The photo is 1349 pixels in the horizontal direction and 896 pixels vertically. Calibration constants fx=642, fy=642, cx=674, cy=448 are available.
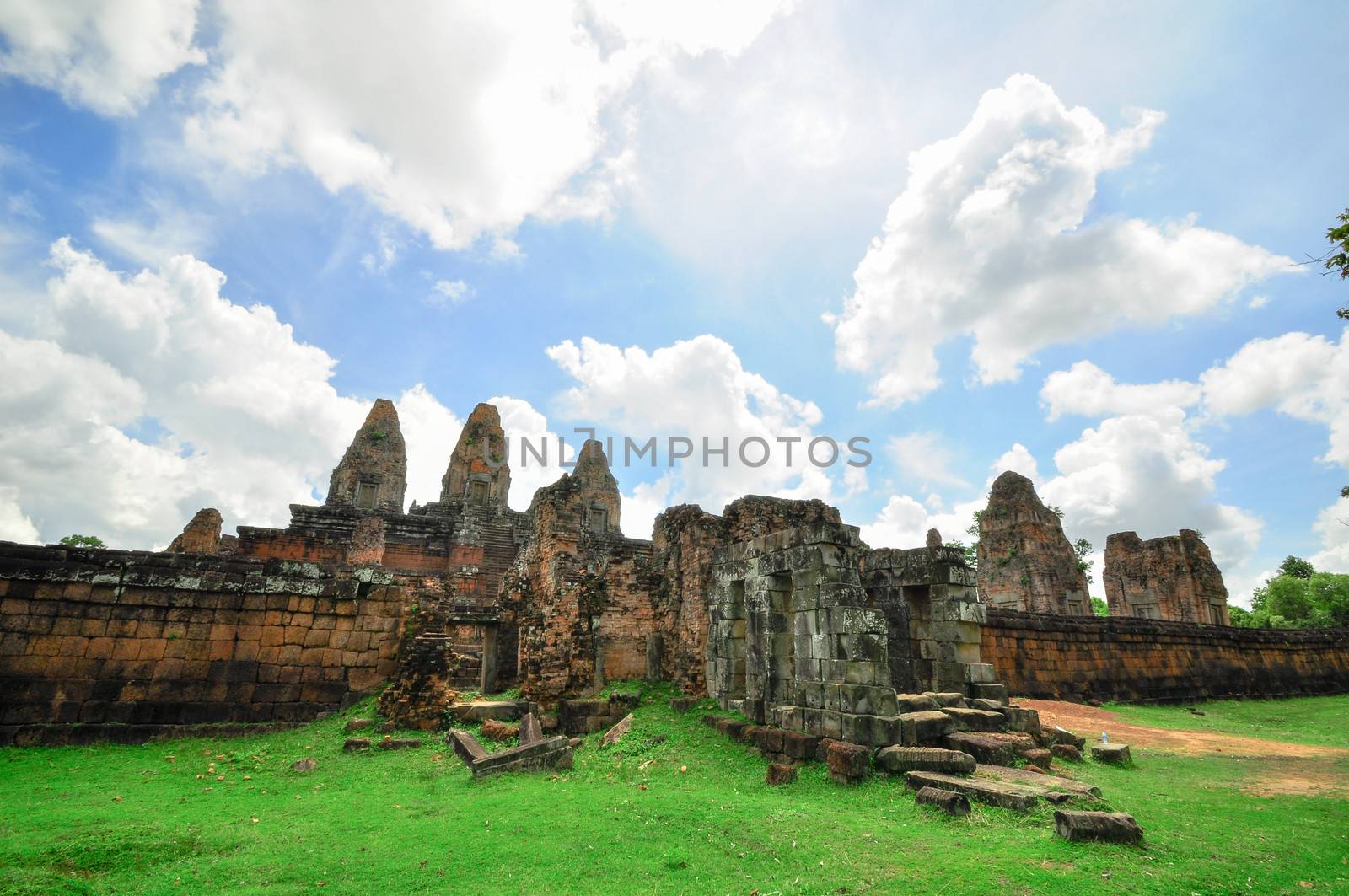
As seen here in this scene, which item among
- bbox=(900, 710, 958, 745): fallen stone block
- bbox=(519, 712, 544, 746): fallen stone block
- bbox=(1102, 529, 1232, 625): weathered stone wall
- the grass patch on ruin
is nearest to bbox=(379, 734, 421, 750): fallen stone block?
bbox=(519, 712, 544, 746): fallen stone block

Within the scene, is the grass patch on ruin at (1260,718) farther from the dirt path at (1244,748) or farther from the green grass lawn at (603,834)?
the green grass lawn at (603,834)

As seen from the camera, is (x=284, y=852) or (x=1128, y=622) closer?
(x=284, y=852)

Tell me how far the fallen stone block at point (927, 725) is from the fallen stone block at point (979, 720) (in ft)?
3.66

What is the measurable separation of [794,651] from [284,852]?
6668mm

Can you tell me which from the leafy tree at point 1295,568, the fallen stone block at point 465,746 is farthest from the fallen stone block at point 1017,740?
the leafy tree at point 1295,568

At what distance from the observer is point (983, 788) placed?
247 inches

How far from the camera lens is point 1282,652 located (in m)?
24.7

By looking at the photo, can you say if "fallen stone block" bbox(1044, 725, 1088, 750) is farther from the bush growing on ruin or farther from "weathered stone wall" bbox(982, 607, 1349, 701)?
the bush growing on ruin

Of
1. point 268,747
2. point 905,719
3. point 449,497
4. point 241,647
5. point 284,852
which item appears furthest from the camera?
point 449,497

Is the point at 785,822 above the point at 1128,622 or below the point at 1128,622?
below

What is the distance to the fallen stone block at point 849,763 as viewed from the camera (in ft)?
23.9

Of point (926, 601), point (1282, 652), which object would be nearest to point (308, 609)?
point (926, 601)

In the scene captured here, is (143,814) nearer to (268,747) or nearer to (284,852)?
(284,852)

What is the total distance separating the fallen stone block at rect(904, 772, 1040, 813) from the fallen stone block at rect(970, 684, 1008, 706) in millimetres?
4656
